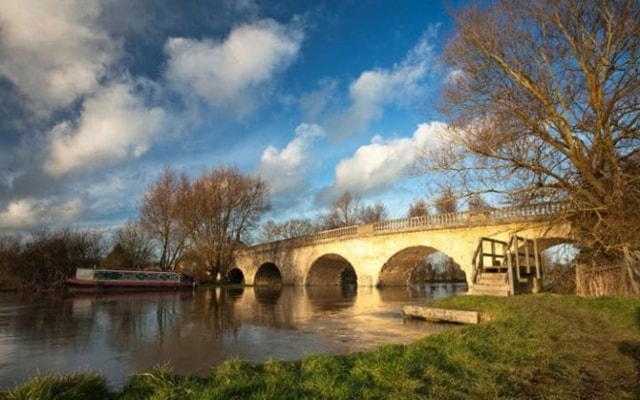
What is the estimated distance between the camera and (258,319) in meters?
13.0

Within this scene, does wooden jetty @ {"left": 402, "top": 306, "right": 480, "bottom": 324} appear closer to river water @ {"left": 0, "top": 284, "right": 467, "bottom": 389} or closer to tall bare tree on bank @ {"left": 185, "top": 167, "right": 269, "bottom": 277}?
river water @ {"left": 0, "top": 284, "right": 467, "bottom": 389}

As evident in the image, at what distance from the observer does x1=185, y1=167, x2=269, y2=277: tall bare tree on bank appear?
3503cm

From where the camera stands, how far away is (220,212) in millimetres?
35625

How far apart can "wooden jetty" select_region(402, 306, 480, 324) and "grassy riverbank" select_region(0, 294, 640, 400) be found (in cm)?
286

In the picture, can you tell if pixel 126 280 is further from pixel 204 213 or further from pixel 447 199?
pixel 447 199

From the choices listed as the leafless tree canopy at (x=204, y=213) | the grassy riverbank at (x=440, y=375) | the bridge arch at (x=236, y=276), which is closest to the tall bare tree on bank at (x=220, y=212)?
the leafless tree canopy at (x=204, y=213)

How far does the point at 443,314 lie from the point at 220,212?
27.1 meters

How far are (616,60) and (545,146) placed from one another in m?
2.25

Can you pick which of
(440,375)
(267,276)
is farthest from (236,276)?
(440,375)

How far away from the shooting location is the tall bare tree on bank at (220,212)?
1379 inches

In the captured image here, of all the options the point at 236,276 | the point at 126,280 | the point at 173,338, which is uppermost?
the point at 126,280

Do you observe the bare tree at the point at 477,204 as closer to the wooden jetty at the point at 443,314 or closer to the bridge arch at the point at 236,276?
the wooden jetty at the point at 443,314

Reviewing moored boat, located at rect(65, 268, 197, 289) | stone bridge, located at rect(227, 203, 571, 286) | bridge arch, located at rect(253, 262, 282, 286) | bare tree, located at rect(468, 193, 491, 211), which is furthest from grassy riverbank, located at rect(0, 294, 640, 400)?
bridge arch, located at rect(253, 262, 282, 286)

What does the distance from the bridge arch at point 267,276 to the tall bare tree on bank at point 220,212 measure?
A: 716 cm
